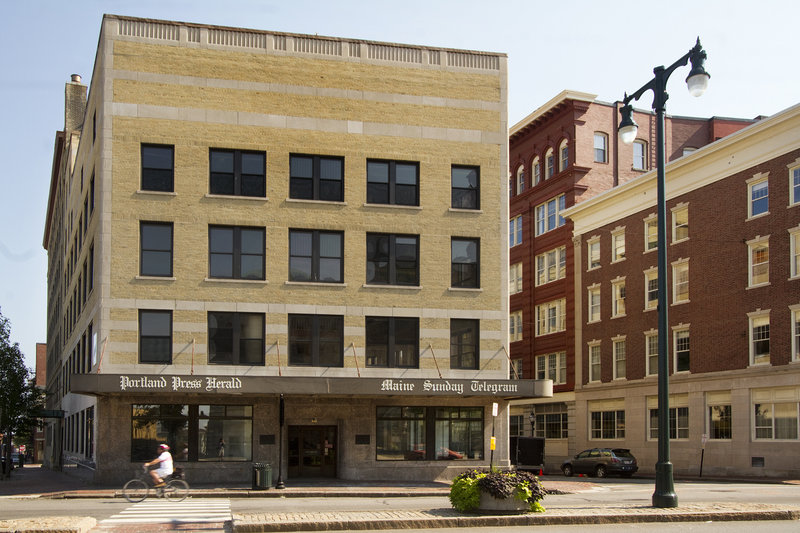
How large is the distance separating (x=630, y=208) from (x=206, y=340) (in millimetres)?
30953

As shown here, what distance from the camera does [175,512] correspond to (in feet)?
69.5

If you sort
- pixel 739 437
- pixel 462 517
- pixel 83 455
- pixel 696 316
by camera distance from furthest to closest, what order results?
1. pixel 696 316
2. pixel 739 437
3. pixel 83 455
4. pixel 462 517

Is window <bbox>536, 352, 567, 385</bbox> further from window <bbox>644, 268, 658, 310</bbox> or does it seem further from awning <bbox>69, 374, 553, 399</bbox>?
awning <bbox>69, 374, 553, 399</bbox>

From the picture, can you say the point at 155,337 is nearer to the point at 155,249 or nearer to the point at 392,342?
the point at 155,249

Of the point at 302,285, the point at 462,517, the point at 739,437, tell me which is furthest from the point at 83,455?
the point at 739,437

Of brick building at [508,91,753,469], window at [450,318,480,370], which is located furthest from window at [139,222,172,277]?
brick building at [508,91,753,469]

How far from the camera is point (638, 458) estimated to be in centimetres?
5225

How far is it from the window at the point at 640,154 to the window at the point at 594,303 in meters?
11.0

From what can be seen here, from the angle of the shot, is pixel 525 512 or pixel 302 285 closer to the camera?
pixel 525 512

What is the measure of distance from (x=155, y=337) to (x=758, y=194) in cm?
2949

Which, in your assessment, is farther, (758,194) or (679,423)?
(679,423)

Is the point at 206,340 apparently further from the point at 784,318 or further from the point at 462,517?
the point at 784,318

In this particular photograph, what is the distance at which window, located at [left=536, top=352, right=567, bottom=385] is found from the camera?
202 feet

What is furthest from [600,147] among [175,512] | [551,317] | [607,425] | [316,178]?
[175,512]
